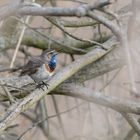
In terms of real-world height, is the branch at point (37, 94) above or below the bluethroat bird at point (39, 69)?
below

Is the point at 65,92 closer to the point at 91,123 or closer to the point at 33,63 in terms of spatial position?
the point at 33,63

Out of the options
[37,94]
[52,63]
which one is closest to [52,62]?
[52,63]

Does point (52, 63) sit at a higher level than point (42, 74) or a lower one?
higher

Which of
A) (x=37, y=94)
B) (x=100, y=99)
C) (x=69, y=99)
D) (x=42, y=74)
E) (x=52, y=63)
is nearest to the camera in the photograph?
(x=37, y=94)

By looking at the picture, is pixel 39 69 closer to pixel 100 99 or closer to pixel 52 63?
pixel 52 63

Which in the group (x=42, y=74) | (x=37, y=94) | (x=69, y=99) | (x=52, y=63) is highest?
(x=69, y=99)

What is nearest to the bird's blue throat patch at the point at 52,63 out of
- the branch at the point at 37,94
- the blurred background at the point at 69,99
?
the blurred background at the point at 69,99

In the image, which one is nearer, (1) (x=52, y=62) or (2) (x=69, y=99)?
(1) (x=52, y=62)

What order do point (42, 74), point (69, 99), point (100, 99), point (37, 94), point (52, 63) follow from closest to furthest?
point (37, 94) < point (100, 99) < point (42, 74) < point (52, 63) < point (69, 99)

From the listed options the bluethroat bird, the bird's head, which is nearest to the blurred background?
the bird's head

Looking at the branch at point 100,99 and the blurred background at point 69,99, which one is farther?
the blurred background at point 69,99

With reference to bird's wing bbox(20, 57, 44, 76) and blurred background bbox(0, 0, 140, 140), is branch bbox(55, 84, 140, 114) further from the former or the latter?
blurred background bbox(0, 0, 140, 140)

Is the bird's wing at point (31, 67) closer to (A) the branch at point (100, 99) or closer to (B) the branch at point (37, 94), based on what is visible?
(A) the branch at point (100, 99)

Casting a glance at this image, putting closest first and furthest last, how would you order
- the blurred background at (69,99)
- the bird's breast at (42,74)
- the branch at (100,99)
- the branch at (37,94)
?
1. the branch at (37,94)
2. the branch at (100,99)
3. the bird's breast at (42,74)
4. the blurred background at (69,99)
